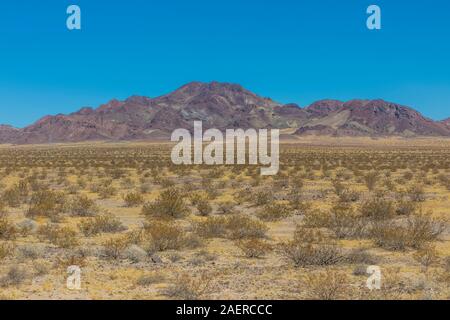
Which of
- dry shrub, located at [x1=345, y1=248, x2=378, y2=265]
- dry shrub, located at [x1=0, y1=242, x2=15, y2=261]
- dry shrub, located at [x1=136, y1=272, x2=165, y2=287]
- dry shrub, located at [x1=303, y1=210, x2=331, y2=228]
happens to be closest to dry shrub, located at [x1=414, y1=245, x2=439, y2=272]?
dry shrub, located at [x1=345, y1=248, x2=378, y2=265]

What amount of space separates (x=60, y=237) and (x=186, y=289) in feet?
18.4

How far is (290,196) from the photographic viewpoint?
73.7 feet

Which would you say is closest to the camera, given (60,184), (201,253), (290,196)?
(201,253)

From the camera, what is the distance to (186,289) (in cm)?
825

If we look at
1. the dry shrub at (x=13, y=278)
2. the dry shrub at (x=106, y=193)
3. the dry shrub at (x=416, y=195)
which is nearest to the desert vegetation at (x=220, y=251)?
the dry shrub at (x=13, y=278)

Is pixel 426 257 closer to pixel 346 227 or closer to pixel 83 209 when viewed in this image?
pixel 346 227

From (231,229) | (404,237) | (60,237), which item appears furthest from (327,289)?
(60,237)

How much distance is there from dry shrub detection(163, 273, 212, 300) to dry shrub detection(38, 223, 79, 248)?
422 cm

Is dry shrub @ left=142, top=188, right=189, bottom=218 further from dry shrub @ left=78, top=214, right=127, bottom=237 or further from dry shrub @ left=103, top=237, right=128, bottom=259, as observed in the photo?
dry shrub @ left=103, top=237, right=128, bottom=259

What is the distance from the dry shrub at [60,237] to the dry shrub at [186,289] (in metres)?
4.22
